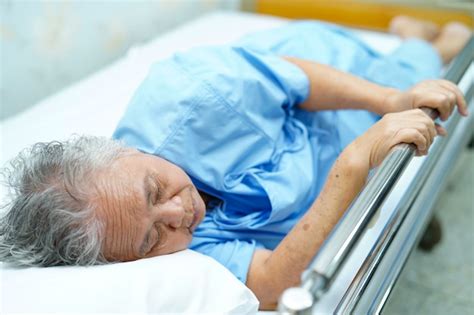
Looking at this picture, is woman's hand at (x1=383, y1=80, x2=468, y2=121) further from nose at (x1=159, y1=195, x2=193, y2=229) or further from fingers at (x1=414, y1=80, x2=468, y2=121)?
nose at (x1=159, y1=195, x2=193, y2=229)

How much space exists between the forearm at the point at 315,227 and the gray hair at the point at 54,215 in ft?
1.08

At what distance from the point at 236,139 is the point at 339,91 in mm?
306

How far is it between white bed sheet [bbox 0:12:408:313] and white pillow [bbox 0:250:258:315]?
18cm

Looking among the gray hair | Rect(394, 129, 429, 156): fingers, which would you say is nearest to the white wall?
the gray hair

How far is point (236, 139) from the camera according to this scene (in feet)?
3.89

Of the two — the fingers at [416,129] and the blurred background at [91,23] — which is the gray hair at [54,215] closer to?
the fingers at [416,129]

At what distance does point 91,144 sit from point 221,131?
29cm

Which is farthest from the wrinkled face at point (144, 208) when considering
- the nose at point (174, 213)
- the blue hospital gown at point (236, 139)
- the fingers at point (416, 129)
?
the fingers at point (416, 129)

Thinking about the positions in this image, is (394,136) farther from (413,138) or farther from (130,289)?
(130,289)

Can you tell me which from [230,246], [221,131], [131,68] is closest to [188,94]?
[221,131]

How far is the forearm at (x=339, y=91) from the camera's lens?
126 cm

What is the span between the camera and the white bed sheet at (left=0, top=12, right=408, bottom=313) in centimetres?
121

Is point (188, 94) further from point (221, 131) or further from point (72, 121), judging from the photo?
point (72, 121)

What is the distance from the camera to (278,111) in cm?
127
